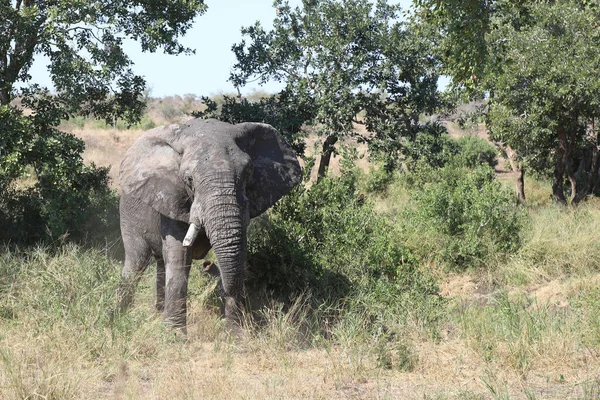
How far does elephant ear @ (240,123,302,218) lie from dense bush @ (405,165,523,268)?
349 centimetres

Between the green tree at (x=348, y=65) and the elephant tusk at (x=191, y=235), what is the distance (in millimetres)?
7534

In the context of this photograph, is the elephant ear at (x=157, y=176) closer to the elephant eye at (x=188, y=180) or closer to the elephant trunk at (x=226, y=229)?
the elephant eye at (x=188, y=180)

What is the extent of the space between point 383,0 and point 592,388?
10.7m

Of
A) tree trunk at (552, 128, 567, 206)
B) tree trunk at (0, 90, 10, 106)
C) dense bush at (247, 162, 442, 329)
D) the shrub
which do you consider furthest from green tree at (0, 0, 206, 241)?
the shrub

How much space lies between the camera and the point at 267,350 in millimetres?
6867

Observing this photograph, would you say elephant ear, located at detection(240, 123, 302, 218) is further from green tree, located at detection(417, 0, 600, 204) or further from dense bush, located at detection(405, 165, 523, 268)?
green tree, located at detection(417, 0, 600, 204)

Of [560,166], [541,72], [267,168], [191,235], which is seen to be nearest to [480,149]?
[560,166]

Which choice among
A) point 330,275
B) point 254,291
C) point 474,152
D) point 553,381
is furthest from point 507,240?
point 474,152

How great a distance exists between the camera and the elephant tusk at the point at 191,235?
718 cm

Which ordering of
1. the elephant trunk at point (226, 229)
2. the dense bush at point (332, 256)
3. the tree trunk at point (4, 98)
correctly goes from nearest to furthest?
1. the elephant trunk at point (226, 229)
2. the dense bush at point (332, 256)
3. the tree trunk at point (4, 98)

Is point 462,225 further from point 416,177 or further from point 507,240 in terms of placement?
point 416,177

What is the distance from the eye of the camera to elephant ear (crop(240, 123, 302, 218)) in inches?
314

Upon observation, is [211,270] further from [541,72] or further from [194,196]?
[541,72]

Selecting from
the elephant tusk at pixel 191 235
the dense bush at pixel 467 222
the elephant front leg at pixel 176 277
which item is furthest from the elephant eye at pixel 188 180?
the dense bush at pixel 467 222
